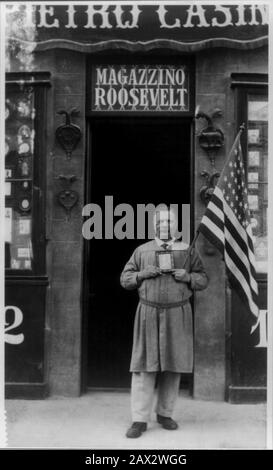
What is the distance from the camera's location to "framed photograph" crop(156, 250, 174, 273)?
597 centimetres

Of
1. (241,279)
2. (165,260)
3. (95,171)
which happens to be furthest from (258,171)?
(95,171)

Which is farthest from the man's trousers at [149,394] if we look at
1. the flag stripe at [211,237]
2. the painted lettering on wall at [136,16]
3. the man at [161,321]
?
the painted lettering on wall at [136,16]

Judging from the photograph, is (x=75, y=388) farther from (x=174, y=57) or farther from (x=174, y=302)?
(x=174, y=57)

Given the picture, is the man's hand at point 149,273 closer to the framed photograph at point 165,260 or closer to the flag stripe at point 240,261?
the framed photograph at point 165,260

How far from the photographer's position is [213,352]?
6.93m

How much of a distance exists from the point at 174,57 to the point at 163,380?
345 centimetres

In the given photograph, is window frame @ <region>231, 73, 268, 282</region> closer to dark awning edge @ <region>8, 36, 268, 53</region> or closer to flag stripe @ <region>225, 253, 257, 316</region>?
dark awning edge @ <region>8, 36, 268, 53</region>

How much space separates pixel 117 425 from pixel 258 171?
9.87 ft

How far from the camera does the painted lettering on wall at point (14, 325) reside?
6.92 m

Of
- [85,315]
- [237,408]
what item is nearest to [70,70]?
[85,315]

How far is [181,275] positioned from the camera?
19.4 feet

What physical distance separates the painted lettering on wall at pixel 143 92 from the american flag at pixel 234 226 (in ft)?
4.19

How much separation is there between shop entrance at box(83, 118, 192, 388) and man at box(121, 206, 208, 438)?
55.7 inches

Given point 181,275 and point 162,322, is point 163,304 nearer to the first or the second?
point 162,322
